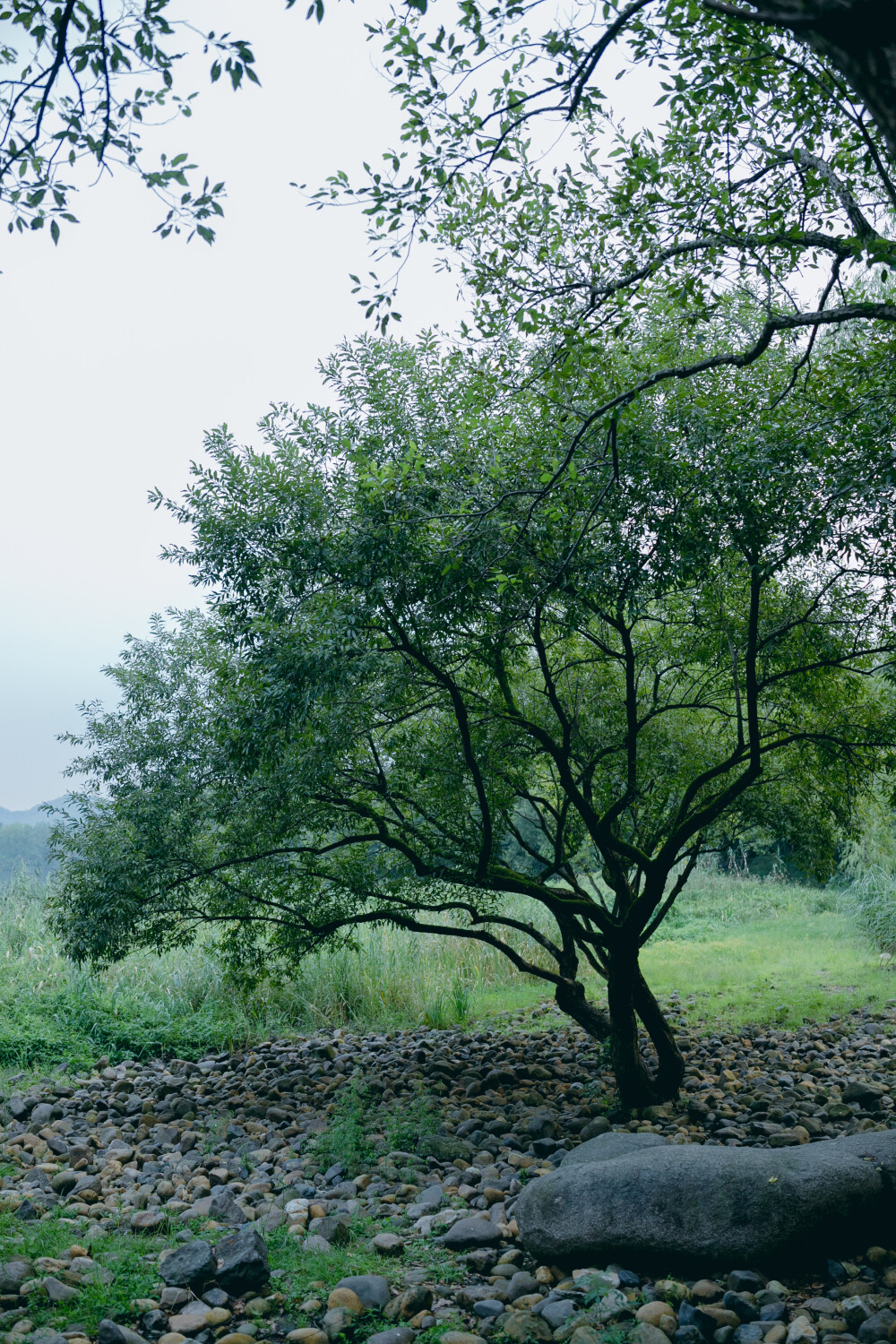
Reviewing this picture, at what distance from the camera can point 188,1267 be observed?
380cm

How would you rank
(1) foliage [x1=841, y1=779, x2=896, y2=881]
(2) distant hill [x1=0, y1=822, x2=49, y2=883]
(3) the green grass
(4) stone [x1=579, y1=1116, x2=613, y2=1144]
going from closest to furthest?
(3) the green grass, (4) stone [x1=579, y1=1116, x2=613, y2=1144], (1) foliage [x1=841, y1=779, x2=896, y2=881], (2) distant hill [x1=0, y1=822, x2=49, y2=883]

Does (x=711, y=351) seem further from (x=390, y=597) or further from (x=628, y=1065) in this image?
(x=628, y=1065)

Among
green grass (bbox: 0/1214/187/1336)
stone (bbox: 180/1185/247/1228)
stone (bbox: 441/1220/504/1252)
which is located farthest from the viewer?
stone (bbox: 180/1185/247/1228)

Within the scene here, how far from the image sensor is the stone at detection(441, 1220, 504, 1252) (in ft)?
14.0

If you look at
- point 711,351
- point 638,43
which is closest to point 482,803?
point 711,351

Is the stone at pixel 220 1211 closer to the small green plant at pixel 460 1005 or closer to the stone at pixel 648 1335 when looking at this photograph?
the stone at pixel 648 1335

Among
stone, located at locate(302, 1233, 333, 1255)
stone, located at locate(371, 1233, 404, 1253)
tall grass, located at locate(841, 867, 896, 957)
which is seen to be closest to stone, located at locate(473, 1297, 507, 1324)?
stone, located at locate(371, 1233, 404, 1253)

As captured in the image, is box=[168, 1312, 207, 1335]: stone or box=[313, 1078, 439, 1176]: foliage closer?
box=[168, 1312, 207, 1335]: stone

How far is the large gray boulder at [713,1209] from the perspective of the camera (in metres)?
3.70

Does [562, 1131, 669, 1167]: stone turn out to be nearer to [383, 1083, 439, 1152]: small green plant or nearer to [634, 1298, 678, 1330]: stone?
[634, 1298, 678, 1330]: stone

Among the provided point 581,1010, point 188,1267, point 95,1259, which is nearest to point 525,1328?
point 188,1267

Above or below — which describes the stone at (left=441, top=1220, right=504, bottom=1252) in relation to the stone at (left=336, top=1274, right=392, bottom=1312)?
below

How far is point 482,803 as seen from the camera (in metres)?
5.89

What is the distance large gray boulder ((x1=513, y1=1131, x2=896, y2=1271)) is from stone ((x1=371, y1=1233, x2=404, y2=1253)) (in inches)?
24.1
